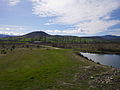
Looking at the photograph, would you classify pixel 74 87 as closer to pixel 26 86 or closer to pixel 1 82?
pixel 26 86

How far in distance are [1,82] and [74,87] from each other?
40.3 feet

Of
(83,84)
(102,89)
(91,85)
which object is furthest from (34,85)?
(102,89)

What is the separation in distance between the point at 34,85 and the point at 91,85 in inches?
352

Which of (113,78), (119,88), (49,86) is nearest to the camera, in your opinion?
(119,88)

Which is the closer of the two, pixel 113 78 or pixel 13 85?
pixel 13 85

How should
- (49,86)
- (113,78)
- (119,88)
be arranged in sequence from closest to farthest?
(119,88)
(49,86)
(113,78)

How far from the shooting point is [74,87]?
1678 cm

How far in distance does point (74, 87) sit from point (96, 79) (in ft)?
16.5

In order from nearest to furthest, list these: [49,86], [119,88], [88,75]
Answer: [119,88], [49,86], [88,75]

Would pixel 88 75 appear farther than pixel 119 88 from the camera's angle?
Yes

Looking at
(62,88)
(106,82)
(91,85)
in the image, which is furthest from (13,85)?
(106,82)

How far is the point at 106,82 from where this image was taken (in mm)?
18000

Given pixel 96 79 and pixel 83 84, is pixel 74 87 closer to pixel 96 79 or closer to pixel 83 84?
pixel 83 84

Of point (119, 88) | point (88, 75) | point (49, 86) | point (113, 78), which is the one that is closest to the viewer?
point (119, 88)
